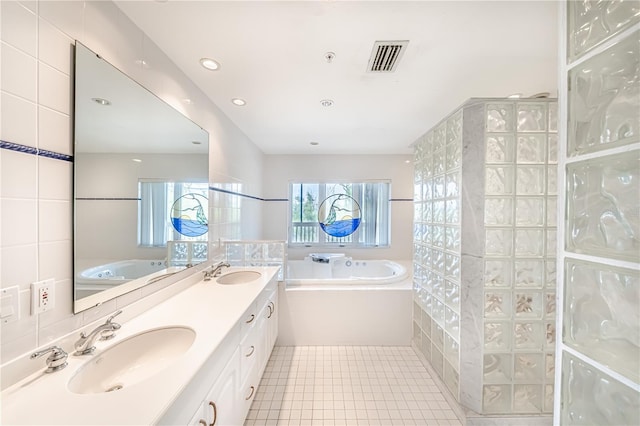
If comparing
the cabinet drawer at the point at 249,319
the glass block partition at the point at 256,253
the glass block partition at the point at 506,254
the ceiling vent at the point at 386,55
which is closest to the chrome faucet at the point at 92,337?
the cabinet drawer at the point at 249,319

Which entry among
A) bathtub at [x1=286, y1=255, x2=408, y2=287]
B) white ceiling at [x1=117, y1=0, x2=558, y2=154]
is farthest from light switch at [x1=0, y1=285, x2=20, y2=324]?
bathtub at [x1=286, y1=255, x2=408, y2=287]

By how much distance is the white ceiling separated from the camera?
1129 mm

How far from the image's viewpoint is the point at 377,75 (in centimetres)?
162

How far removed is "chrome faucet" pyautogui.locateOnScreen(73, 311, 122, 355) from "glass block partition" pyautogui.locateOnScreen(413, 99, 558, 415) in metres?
2.04

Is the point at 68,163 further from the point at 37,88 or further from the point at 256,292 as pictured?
the point at 256,292

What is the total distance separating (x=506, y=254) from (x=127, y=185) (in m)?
2.38

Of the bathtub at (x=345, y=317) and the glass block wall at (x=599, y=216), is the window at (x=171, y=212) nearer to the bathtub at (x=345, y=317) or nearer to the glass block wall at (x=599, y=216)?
the bathtub at (x=345, y=317)

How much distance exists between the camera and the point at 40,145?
32.9 inches

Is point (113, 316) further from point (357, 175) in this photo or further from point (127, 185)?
point (357, 175)

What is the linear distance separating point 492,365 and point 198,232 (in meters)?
2.36

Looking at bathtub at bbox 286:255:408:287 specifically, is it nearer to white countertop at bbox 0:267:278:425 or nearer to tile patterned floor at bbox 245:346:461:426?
tile patterned floor at bbox 245:346:461:426

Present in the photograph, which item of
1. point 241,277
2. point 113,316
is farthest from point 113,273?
point 241,277

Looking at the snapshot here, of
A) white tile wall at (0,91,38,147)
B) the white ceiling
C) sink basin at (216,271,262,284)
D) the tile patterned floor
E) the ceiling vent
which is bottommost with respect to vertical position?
the tile patterned floor

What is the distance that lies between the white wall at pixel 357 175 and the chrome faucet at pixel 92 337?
2986 millimetres
